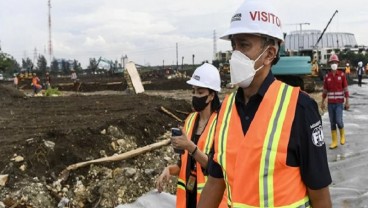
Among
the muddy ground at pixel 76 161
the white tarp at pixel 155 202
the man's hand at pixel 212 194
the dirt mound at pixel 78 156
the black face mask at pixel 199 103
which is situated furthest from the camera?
the dirt mound at pixel 78 156

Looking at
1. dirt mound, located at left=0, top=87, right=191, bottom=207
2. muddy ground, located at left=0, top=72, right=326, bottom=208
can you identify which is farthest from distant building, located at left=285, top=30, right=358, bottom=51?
muddy ground, located at left=0, top=72, right=326, bottom=208

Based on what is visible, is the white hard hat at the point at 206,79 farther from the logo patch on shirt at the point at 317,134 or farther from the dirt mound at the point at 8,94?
the dirt mound at the point at 8,94

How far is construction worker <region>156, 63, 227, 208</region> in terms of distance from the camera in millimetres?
3064

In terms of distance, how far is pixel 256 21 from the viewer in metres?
1.98

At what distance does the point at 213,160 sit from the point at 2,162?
4974mm

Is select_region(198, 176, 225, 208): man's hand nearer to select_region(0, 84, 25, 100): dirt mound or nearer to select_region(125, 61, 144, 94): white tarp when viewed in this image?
select_region(0, 84, 25, 100): dirt mound

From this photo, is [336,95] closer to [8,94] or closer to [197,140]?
[197,140]

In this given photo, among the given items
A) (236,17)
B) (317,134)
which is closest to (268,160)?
(317,134)

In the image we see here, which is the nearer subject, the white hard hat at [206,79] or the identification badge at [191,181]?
the identification badge at [191,181]

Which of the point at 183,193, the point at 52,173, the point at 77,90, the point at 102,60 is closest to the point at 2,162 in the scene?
the point at 52,173

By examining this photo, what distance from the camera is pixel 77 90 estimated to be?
3278 centimetres

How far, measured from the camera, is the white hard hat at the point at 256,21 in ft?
6.48

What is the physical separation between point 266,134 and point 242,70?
0.32m

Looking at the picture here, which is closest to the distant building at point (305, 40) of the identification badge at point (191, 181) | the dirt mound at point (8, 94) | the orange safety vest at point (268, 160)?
the dirt mound at point (8, 94)
